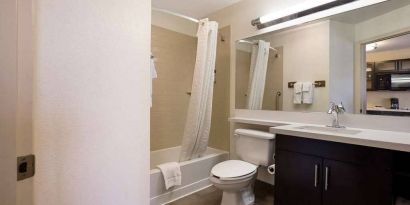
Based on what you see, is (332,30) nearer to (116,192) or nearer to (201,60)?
(201,60)

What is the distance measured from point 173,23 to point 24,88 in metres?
2.76

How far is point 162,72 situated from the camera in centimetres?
303

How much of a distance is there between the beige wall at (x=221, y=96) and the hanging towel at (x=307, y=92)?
1.05 metres

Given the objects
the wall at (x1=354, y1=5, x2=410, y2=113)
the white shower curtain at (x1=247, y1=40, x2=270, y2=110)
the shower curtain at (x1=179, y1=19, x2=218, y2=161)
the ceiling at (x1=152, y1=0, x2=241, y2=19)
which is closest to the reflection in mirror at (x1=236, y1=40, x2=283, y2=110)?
the white shower curtain at (x1=247, y1=40, x2=270, y2=110)

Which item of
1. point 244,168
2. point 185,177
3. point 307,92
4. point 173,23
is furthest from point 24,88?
point 173,23

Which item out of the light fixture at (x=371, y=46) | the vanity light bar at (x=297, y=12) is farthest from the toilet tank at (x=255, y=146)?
the vanity light bar at (x=297, y=12)

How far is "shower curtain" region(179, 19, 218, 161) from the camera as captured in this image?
246cm

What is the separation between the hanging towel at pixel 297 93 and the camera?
2.20 metres

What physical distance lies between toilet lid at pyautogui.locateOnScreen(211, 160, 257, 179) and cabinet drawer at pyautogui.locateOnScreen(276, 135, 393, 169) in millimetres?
377

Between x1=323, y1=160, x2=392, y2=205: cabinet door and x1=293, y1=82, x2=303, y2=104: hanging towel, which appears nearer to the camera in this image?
x1=323, y1=160, x2=392, y2=205: cabinet door

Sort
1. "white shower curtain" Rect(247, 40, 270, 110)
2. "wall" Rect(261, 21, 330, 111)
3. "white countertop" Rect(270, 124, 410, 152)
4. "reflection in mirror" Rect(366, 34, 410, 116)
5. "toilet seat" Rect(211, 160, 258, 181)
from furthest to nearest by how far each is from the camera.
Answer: "white shower curtain" Rect(247, 40, 270, 110), "wall" Rect(261, 21, 330, 111), "toilet seat" Rect(211, 160, 258, 181), "reflection in mirror" Rect(366, 34, 410, 116), "white countertop" Rect(270, 124, 410, 152)

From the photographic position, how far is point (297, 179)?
5.41ft

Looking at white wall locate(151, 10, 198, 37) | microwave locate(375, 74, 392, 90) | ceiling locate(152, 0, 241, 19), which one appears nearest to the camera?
microwave locate(375, 74, 392, 90)

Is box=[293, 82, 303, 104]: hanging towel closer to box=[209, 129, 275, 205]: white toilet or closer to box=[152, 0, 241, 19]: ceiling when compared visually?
box=[209, 129, 275, 205]: white toilet
